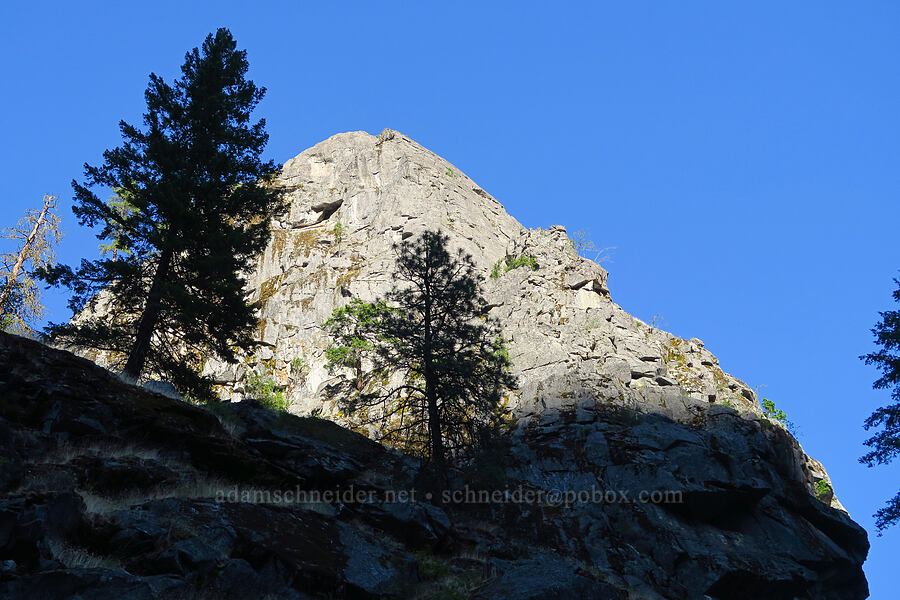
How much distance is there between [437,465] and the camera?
20.0 m

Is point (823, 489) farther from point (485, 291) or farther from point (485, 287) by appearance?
point (485, 287)

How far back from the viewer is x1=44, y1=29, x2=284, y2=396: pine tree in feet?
62.0

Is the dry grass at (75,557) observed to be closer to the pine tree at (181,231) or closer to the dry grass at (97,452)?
the dry grass at (97,452)

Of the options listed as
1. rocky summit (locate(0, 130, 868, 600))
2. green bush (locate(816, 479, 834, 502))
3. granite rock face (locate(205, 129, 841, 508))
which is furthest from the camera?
granite rock face (locate(205, 129, 841, 508))

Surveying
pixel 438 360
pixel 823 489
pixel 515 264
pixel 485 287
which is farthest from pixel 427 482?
pixel 485 287

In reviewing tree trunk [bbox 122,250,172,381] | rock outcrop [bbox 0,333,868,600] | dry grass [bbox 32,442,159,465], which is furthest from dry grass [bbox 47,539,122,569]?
tree trunk [bbox 122,250,172,381]

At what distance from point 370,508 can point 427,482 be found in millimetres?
4783

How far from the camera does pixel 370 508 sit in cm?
1484

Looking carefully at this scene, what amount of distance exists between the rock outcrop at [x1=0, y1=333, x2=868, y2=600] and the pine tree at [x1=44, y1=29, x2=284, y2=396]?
3.34m

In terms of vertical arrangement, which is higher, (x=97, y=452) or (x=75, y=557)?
(x=97, y=452)

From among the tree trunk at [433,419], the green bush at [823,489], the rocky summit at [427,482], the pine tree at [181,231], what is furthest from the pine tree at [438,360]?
the green bush at [823,489]

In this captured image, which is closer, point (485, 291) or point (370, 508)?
point (370, 508)

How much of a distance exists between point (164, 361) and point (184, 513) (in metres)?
10.5

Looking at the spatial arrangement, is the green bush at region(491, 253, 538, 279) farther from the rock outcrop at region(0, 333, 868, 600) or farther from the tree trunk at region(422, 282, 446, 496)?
the tree trunk at region(422, 282, 446, 496)
